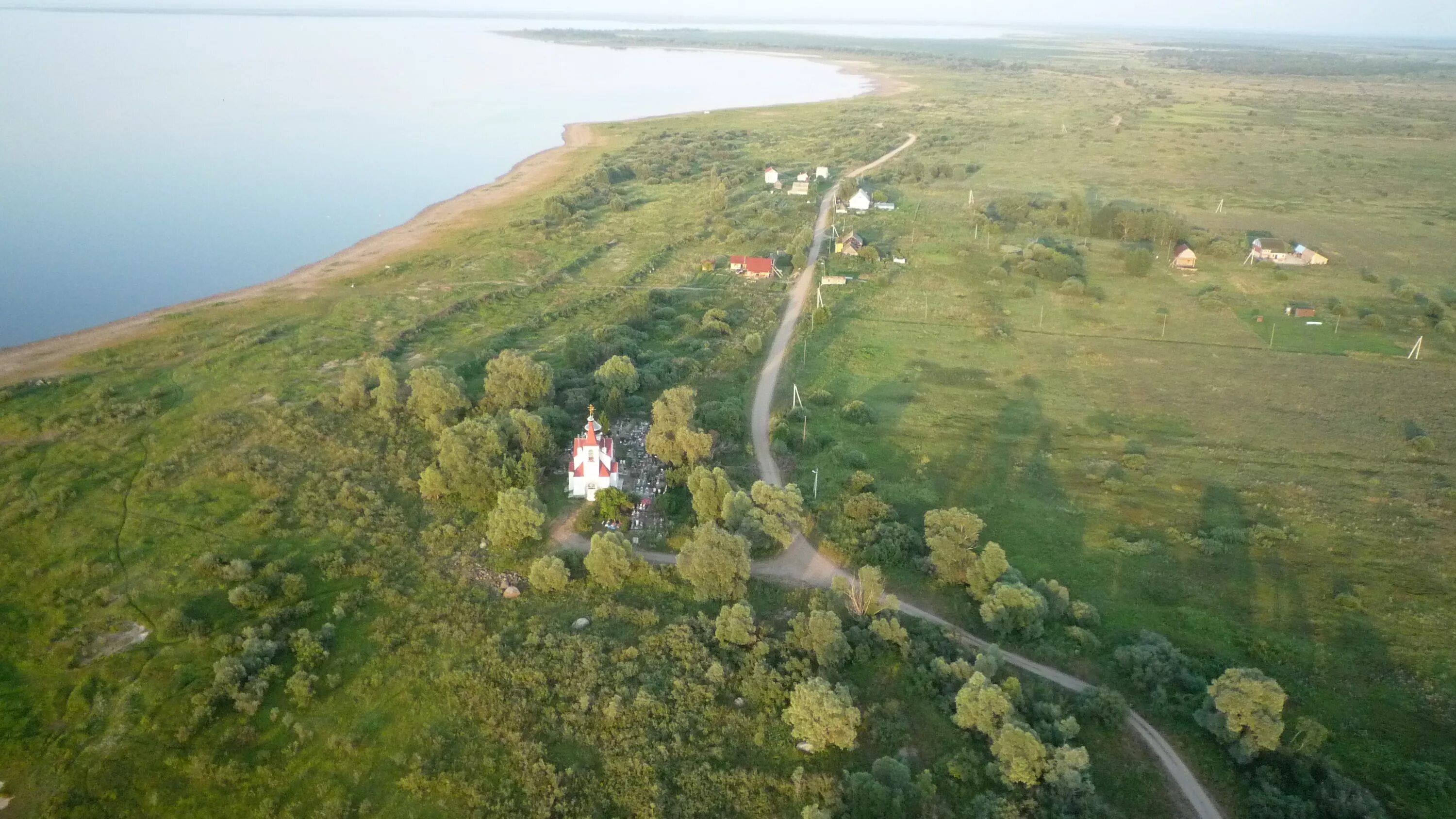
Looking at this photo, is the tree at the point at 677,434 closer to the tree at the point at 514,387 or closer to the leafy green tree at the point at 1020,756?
the tree at the point at 514,387

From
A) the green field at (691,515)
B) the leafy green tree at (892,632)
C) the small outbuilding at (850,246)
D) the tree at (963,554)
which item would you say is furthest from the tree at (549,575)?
the small outbuilding at (850,246)

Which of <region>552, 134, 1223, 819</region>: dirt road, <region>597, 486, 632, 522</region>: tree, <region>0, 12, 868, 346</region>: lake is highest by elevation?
<region>0, 12, 868, 346</region>: lake

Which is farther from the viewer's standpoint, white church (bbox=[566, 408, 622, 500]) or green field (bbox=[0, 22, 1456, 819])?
white church (bbox=[566, 408, 622, 500])

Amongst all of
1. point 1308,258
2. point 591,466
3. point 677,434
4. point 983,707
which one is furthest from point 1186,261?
point 983,707

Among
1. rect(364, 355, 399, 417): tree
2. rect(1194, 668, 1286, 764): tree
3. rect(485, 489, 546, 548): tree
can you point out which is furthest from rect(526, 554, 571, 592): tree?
rect(1194, 668, 1286, 764): tree

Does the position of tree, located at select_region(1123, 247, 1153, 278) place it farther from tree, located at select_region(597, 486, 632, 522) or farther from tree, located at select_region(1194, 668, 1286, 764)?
tree, located at select_region(597, 486, 632, 522)

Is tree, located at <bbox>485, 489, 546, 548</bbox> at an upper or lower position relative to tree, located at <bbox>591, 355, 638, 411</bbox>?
lower

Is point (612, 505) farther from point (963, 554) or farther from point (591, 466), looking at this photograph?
point (963, 554)
